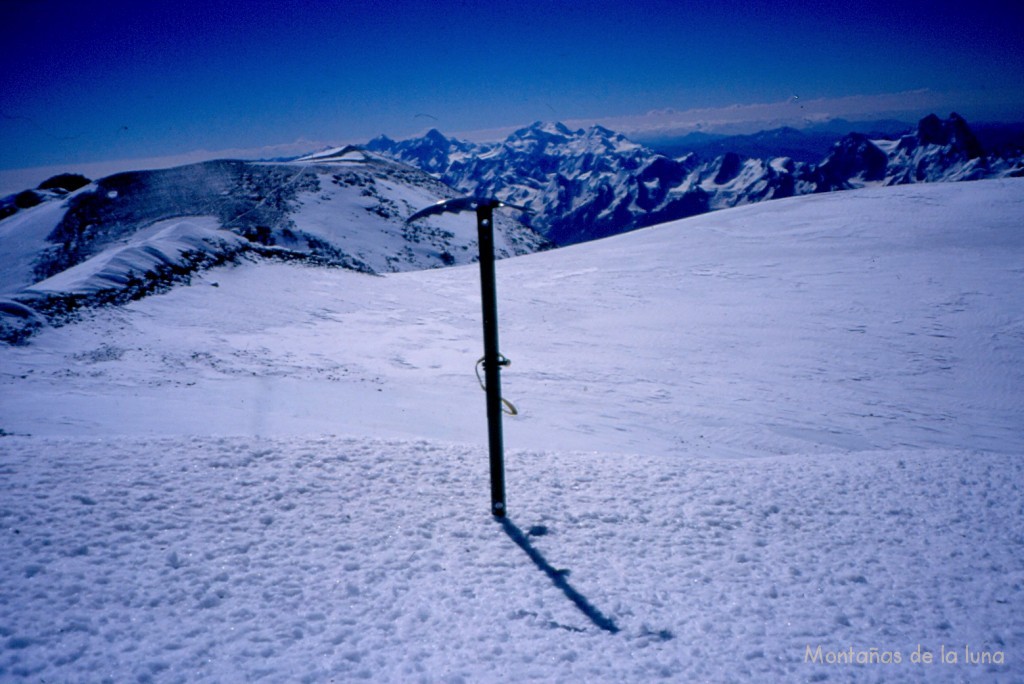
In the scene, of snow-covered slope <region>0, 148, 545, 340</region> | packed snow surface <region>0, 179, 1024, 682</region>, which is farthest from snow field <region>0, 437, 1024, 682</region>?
snow-covered slope <region>0, 148, 545, 340</region>

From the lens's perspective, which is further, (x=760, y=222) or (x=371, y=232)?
(x=371, y=232)

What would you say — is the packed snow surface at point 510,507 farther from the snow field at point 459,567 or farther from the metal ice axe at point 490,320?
the metal ice axe at point 490,320

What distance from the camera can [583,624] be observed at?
587cm

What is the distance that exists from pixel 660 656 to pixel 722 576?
1.69m

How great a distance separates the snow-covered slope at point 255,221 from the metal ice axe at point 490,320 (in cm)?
2212

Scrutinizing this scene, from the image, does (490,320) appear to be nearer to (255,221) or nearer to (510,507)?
(510,507)

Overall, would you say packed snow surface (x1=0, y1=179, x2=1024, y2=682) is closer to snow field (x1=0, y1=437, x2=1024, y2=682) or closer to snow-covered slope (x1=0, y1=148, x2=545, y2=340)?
snow field (x1=0, y1=437, x2=1024, y2=682)

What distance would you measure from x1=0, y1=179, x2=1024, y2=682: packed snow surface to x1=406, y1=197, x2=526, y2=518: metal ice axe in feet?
2.03

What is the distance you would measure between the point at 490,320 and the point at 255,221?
46700mm

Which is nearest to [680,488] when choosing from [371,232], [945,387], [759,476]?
[759,476]

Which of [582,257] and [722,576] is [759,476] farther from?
[582,257]

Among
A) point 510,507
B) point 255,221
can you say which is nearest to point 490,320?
point 510,507

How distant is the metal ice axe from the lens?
6.32 metres

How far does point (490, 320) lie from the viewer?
6891 millimetres
